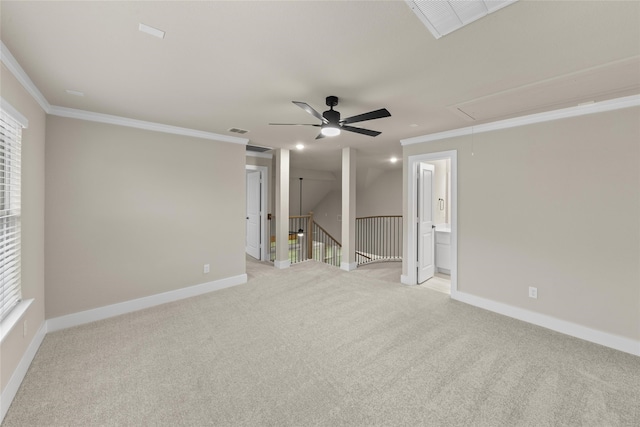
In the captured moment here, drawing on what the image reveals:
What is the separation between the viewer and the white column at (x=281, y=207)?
5445 mm

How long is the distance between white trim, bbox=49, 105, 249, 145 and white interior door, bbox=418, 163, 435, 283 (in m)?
3.15

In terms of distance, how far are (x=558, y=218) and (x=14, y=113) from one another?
5.29 meters

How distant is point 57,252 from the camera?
9.77 ft

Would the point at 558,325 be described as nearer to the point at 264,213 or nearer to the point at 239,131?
the point at 239,131

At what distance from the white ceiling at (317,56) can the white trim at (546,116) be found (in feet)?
0.66

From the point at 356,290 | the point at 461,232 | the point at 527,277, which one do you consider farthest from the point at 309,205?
the point at 527,277

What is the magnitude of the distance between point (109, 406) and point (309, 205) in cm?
823

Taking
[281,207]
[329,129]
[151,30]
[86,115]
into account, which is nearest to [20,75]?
[86,115]

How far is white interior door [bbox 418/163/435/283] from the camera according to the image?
4582mm

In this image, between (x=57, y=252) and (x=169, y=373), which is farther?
(x=57, y=252)

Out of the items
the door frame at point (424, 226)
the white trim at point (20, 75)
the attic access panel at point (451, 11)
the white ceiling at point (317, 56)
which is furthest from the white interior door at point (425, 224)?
the white trim at point (20, 75)

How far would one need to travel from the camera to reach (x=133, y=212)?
A: 349cm

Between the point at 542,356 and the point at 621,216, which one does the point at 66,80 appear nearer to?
the point at 542,356

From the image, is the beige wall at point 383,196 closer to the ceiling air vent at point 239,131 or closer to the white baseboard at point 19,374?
the ceiling air vent at point 239,131
